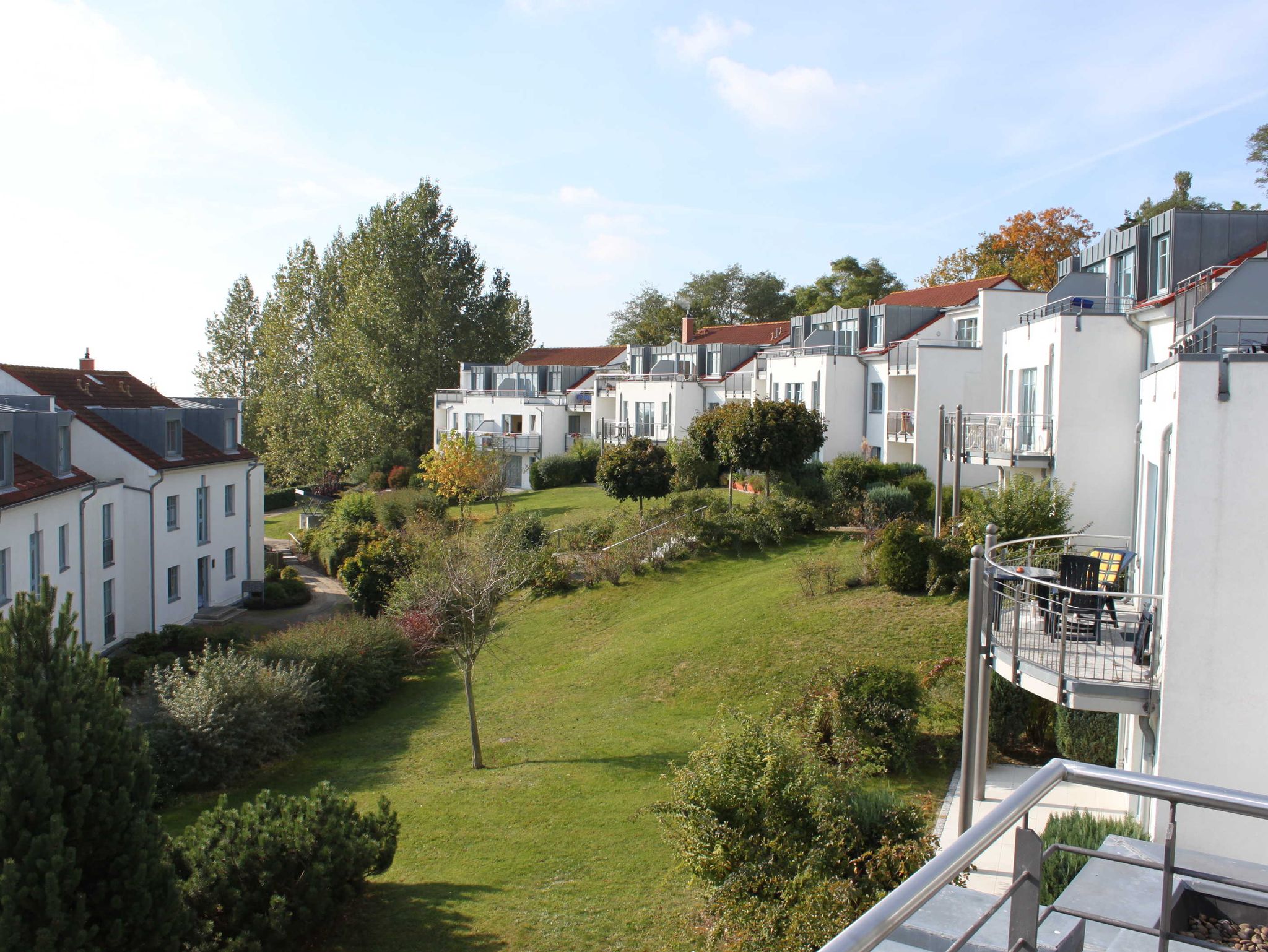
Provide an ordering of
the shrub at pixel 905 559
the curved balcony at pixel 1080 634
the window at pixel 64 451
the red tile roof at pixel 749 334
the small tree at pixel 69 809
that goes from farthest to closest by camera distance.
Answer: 1. the red tile roof at pixel 749 334
2. the window at pixel 64 451
3. the shrub at pixel 905 559
4. the curved balcony at pixel 1080 634
5. the small tree at pixel 69 809

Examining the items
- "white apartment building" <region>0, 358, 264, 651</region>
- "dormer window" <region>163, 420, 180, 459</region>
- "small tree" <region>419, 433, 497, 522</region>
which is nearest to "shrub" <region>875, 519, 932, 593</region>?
"white apartment building" <region>0, 358, 264, 651</region>

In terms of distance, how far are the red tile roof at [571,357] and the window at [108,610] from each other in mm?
37835

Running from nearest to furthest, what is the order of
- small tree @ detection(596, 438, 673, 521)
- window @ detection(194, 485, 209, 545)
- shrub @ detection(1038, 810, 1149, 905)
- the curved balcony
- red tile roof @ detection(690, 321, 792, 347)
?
shrub @ detection(1038, 810, 1149, 905) → the curved balcony → window @ detection(194, 485, 209, 545) → small tree @ detection(596, 438, 673, 521) → red tile roof @ detection(690, 321, 792, 347)

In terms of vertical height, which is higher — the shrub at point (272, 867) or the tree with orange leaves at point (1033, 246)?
the tree with orange leaves at point (1033, 246)

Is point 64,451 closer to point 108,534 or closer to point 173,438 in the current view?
point 108,534

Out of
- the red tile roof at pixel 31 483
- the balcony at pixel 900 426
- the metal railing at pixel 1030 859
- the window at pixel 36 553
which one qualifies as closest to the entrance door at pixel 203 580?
the red tile roof at pixel 31 483

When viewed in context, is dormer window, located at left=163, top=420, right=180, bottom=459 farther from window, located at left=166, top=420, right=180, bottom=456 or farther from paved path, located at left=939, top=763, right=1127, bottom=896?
paved path, located at left=939, top=763, right=1127, bottom=896

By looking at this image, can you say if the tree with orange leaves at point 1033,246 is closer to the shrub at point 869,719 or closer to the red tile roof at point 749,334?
the red tile roof at point 749,334

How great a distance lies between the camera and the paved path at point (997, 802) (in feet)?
35.4

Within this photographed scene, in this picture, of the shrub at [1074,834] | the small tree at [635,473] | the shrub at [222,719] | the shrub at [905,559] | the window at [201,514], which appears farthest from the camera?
the small tree at [635,473]

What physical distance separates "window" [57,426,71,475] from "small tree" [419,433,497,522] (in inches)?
763

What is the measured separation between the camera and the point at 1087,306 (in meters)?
22.6

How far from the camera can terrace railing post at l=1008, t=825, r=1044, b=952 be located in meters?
2.80

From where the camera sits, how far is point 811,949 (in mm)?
8469
